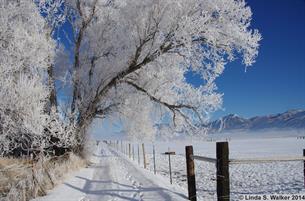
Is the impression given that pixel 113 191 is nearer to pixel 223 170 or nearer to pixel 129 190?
pixel 129 190

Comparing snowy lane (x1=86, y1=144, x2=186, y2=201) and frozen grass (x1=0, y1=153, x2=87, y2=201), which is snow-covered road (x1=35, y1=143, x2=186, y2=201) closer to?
snowy lane (x1=86, y1=144, x2=186, y2=201)

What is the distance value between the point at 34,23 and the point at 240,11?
29.8 ft

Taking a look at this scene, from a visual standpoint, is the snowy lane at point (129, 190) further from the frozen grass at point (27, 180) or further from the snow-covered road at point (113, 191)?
the frozen grass at point (27, 180)

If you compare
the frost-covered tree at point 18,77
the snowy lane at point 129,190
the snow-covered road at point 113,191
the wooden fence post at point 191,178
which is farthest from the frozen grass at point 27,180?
the wooden fence post at point 191,178

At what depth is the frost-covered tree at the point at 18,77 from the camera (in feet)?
46.9

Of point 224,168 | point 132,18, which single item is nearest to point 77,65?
point 132,18

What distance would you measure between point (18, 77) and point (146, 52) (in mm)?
7311

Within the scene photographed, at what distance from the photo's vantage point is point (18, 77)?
1562cm

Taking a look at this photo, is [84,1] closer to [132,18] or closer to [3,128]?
[132,18]

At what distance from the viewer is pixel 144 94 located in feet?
74.8

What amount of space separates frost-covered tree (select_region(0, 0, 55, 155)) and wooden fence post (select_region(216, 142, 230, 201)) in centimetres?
748

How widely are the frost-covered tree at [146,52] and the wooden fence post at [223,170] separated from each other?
9886mm

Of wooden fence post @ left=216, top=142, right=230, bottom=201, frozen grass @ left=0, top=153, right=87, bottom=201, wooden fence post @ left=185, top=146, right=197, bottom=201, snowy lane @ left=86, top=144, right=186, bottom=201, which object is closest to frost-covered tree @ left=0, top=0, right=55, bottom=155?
frozen grass @ left=0, top=153, right=87, bottom=201

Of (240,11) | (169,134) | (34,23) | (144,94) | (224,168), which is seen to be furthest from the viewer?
(169,134)
